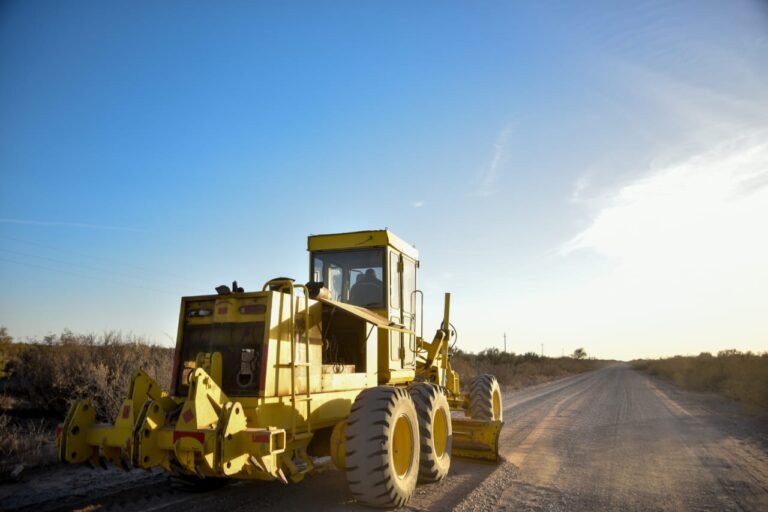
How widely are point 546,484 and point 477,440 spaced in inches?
56.8

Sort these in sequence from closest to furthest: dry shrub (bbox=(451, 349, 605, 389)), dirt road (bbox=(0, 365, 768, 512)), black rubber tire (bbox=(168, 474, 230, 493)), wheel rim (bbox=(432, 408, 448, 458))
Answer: dirt road (bbox=(0, 365, 768, 512))
black rubber tire (bbox=(168, 474, 230, 493))
wheel rim (bbox=(432, 408, 448, 458))
dry shrub (bbox=(451, 349, 605, 389))

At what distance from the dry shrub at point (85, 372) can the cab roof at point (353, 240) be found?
486cm

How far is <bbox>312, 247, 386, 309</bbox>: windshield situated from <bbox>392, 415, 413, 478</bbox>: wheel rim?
2150mm

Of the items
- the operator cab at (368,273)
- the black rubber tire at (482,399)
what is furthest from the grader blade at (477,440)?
the black rubber tire at (482,399)

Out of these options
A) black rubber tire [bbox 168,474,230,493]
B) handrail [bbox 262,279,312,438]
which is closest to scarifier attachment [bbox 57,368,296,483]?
handrail [bbox 262,279,312,438]

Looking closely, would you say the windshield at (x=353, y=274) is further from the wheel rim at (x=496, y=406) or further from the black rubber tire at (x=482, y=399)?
the wheel rim at (x=496, y=406)

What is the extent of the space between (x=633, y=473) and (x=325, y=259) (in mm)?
5352

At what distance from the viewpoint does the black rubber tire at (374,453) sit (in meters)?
5.10

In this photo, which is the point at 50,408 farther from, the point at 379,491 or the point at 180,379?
the point at 379,491

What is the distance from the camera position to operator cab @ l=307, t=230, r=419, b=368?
302 inches

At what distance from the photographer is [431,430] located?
650 centimetres

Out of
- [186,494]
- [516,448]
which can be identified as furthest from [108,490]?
[516,448]

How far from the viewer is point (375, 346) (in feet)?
22.6

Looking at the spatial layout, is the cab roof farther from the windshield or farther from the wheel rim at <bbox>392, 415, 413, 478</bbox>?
the wheel rim at <bbox>392, 415, 413, 478</bbox>
